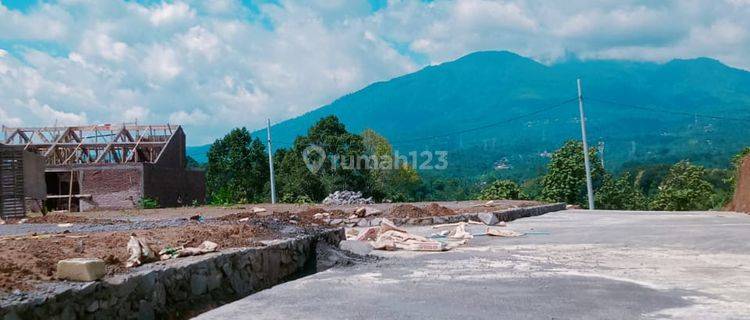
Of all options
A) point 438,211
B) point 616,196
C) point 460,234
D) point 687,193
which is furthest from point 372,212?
point 616,196

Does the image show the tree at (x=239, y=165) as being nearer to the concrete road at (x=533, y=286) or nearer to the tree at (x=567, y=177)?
the tree at (x=567, y=177)

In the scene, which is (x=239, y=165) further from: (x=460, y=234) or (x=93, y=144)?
(x=460, y=234)

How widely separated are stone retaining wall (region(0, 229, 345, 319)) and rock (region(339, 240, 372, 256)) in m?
1.17

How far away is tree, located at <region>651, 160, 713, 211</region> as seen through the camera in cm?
3803

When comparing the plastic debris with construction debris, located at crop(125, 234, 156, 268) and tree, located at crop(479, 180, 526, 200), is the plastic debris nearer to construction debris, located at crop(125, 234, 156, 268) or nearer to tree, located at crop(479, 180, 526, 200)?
construction debris, located at crop(125, 234, 156, 268)

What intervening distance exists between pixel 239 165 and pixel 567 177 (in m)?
22.6

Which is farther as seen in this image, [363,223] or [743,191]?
[743,191]

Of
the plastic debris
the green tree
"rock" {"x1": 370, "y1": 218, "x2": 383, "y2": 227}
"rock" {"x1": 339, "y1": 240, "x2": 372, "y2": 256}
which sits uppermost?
the green tree

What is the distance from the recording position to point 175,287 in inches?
260

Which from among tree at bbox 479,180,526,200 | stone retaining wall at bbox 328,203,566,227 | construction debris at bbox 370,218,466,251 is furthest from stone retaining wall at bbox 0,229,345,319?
tree at bbox 479,180,526,200

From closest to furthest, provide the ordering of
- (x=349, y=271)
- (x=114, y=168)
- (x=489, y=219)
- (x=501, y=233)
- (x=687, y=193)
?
1. (x=349, y=271)
2. (x=501, y=233)
3. (x=489, y=219)
4. (x=114, y=168)
5. (x=687, y=193)

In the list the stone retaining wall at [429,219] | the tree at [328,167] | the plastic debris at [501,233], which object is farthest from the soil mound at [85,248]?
the tree at [328,167]

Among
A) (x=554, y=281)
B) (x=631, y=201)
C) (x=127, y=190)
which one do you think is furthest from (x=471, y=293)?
(x=631, y=201)

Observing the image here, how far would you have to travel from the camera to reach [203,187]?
39219 mm
